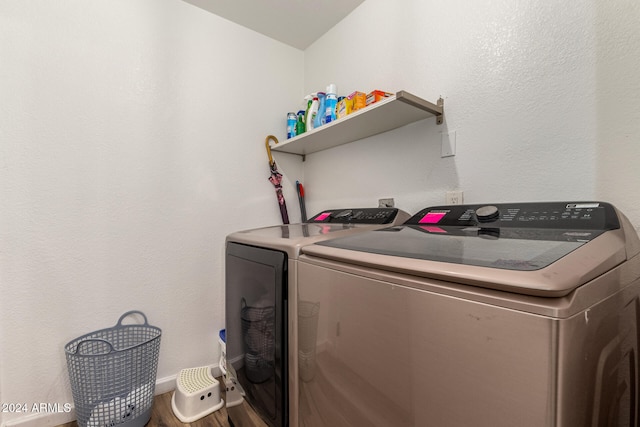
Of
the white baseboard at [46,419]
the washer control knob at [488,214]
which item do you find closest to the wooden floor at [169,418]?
the white baseboard at [46,419]

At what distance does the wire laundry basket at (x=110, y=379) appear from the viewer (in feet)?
4.29

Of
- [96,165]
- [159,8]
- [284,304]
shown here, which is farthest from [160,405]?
[159,8]

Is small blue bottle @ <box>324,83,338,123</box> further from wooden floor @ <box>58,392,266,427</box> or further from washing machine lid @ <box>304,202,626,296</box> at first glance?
wooden floor @ <box>58,392,266,427</box>

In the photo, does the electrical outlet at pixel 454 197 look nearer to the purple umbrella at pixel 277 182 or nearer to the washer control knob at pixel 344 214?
the washer control knob at pixel 344 214

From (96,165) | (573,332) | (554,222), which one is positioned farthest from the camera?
(96,165)

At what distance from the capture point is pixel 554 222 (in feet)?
2.70

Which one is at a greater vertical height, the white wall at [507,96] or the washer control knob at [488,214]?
the white wall at [507,96]

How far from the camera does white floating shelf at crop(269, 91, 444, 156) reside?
126 centimetres

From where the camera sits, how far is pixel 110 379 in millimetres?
1343

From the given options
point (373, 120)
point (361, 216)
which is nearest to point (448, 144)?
Answer: point (373, 120)

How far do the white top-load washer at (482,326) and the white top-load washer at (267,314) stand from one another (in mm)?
92

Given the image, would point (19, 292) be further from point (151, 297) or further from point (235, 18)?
point (235, 18)

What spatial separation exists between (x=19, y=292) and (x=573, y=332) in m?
2.03

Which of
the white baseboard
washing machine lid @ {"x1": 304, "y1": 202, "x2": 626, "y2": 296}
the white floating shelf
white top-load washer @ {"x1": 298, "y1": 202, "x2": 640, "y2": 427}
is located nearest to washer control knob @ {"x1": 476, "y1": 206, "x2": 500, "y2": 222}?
washing machine lid @ {"x1": 304, "y1": 202, "x2": 626, "y2": 296}
